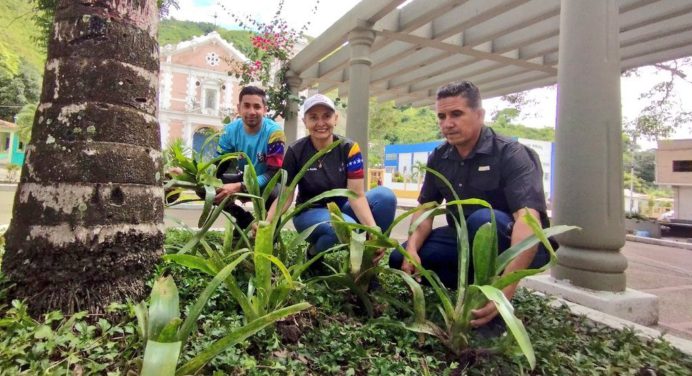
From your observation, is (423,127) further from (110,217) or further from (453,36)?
(110,217)

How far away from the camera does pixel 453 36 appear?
6.04m

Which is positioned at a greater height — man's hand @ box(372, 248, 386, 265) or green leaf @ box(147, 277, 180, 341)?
man's hand @ box(372, 248, 386, 265)

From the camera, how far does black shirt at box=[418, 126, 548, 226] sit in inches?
73.2

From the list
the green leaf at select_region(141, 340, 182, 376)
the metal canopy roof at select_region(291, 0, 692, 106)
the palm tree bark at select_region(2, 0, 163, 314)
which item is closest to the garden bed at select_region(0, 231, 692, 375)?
the palm tree bark at select_region(2, 0, 163, 314)

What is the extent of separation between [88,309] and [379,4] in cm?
461

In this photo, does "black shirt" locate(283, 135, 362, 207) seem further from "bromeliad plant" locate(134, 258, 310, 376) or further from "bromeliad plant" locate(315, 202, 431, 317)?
"bromeliad plant" locate(134, 258, 310, 376)

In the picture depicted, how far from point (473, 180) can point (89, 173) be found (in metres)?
1.67

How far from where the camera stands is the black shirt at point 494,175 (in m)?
1.86

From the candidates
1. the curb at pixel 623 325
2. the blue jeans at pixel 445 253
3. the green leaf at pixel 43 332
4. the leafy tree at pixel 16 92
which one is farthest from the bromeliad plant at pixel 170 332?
the leafy tree at pixel 16 92

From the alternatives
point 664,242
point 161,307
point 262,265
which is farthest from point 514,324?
point 664,242

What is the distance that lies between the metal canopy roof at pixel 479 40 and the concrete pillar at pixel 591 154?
6.67ft

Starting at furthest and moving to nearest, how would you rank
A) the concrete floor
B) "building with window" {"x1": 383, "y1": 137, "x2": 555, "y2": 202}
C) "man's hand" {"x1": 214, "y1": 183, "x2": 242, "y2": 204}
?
1. "building with window" {"x1": 383, "y1": 137, "x2": 555, "y2": 202}
2. the concrete floor
3. "man's hand" {"x1": 214, "y1": 183, "x2": 242, "y2": 204}

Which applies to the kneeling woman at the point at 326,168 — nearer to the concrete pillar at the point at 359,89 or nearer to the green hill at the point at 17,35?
the green hill at the point at 17,35

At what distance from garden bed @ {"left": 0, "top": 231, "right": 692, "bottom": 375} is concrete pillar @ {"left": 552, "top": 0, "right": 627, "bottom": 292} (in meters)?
0.67
